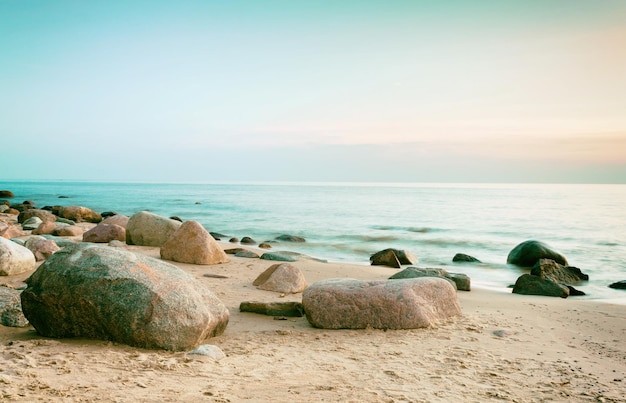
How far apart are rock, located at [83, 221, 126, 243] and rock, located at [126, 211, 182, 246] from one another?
0.68 m

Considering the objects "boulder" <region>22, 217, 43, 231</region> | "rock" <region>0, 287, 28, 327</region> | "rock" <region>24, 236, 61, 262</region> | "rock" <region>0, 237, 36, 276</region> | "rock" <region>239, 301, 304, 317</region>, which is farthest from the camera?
"boulder" <region>22, 217, 43, 231</region>

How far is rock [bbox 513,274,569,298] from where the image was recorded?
877 centimetres

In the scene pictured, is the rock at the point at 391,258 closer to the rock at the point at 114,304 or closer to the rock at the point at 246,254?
the rock at the point at 246,254

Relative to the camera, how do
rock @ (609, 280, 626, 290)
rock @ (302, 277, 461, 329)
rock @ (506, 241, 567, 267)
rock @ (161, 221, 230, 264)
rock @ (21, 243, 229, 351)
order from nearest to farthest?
rock @ (21, 243, 229, 351), rock @ (302, 277, 461, 329), rock @ (161, 221, 230, 264), rock @ (609, 280, 626, 290), rock @ (506, 241, 567, 267)

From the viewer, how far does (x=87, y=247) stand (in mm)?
5125

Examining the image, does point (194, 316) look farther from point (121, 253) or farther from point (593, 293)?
point (593, 293)

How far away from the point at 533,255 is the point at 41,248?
37.3ft

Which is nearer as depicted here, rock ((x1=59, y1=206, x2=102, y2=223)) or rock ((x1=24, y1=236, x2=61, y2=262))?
rock ((x1=24, y1=236, x2=61, y2=262))

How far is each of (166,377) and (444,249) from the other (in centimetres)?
1455

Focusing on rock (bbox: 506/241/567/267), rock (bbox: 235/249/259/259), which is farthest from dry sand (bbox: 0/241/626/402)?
rock (bbox: 506/241/567/267)

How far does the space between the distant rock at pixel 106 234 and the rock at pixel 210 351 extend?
895 cm

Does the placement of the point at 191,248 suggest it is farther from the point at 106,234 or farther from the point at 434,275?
the point at 434,275

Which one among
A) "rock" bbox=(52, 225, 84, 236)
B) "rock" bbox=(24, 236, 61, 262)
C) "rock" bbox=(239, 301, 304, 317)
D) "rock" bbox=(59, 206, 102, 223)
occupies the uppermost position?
"rock" bbox=(24, 236, 61, 262)

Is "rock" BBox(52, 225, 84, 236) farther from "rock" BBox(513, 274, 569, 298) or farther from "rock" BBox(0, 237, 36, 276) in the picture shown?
"rock" BBox(513, 274, 569, 298)
